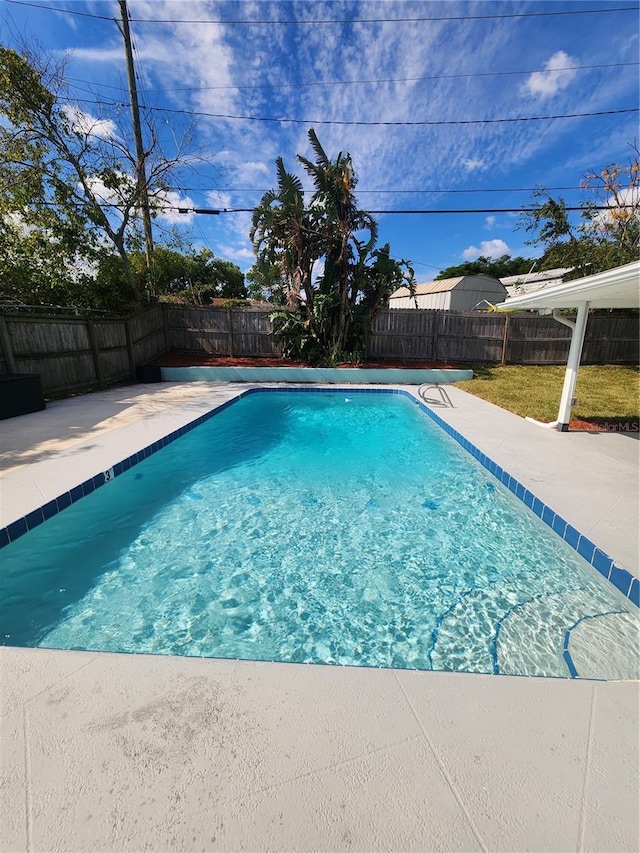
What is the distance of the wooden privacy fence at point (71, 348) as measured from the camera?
7090 millimetres

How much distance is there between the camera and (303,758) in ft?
4.53

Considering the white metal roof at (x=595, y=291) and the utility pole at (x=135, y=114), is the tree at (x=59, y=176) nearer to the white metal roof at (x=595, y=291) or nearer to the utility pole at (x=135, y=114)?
the utility pole at (x=135, y=114)

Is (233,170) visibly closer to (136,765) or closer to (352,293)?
(352,293)

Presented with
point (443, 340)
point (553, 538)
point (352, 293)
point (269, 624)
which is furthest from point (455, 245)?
point (269, 624)

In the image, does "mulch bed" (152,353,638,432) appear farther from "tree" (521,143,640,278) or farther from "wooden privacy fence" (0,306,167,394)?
"tree" (521,143,640,278)

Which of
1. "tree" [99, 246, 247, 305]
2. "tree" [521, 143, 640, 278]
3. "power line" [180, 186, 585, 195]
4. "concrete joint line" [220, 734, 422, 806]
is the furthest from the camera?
"tree" [99, 246, 247, 305]

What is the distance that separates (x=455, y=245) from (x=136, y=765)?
86.8 feet

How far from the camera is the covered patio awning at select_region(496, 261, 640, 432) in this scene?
3791mm

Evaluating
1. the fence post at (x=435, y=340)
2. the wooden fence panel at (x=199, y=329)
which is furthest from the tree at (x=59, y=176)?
the fence post at (x=435, y=340)

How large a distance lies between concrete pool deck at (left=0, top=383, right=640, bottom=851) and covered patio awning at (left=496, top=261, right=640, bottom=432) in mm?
3915

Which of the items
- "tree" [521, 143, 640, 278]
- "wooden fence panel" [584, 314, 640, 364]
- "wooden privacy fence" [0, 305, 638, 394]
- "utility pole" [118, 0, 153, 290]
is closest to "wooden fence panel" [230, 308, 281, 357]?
"wooden privacy fence" [0, 305, 638, 394]

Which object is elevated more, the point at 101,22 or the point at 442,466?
the point at 101,22

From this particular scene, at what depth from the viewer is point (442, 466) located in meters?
5.20

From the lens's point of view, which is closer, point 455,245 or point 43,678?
point 43,678
